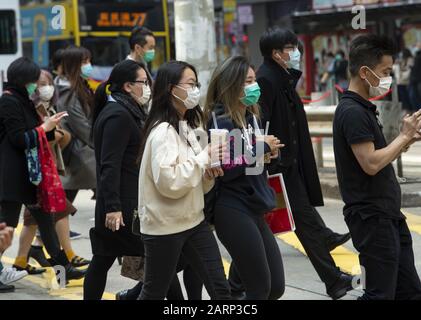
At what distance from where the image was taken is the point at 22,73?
25.7 ft

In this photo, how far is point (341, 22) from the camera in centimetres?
2422

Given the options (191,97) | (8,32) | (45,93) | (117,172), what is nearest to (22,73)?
(45,93)

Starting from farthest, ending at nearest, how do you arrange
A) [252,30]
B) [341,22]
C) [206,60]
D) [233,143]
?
[252,30]
[341,22]
[206,60]
[233,143]

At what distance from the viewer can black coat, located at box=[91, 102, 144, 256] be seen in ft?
20.4

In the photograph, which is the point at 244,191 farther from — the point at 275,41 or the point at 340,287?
the point at 275,41

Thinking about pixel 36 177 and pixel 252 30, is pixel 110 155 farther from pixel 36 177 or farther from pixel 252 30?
pixel 252 30

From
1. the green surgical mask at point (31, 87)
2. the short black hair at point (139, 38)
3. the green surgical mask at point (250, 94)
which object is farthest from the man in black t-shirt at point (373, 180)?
the short black hair at point (139, 38)

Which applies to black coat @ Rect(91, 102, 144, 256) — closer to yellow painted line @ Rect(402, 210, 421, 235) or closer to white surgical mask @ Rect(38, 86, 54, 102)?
white surgical mask @ Rect(38, 86, 54, 102)

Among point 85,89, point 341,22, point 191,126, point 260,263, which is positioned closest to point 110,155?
point 191,126

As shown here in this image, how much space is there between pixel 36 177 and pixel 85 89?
69.8 inches

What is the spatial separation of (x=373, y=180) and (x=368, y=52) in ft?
2.20

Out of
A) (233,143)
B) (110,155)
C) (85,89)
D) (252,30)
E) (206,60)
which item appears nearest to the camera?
(233,143)

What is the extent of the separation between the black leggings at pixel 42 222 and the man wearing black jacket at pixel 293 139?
1.88 m

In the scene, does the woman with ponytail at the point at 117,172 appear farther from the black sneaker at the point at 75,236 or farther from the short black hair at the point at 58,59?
the black sneaker at the point at 75,236
